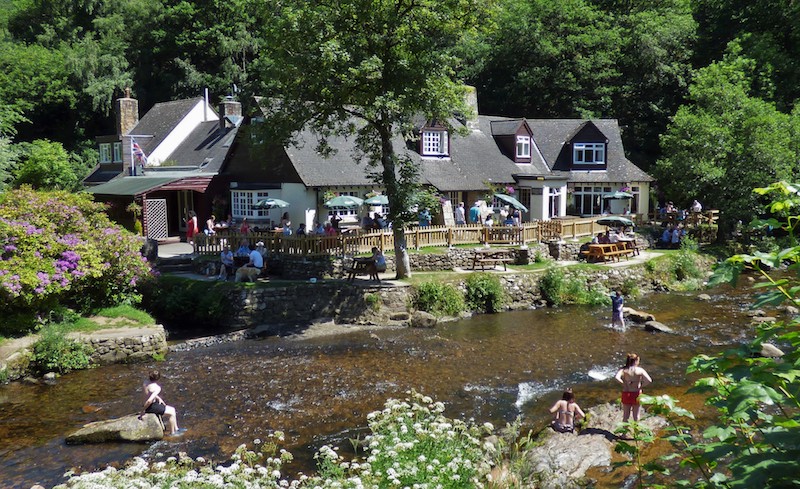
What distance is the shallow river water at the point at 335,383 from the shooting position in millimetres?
13500

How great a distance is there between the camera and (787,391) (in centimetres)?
455

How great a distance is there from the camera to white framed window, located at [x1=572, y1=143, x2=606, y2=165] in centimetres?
3956

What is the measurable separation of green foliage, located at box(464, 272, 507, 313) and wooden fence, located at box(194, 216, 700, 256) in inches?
140

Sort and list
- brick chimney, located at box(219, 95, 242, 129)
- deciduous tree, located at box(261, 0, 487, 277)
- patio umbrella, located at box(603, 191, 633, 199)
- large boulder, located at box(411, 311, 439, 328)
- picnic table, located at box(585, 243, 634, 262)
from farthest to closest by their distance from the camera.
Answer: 1. brick chimney, located at box(219, 95, 242, 129)
2. patio umbrella, located at box(603, 191, 633, 199)
3. picnic table, located at box(585, 243, 634, 262)
4. large boulder, located at box(411, 311, 439, 328)
5. deciduous tree, located at box(261, 0, 487, 277)

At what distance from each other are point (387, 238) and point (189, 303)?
28.3 feet

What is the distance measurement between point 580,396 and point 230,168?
23.7 m

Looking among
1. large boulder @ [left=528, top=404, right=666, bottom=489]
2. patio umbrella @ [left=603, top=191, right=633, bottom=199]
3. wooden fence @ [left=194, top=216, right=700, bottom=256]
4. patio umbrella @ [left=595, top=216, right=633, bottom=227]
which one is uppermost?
patio umbrella @ [left=603, top=191, right=633, bottom=199]

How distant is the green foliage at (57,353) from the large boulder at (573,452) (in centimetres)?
1314

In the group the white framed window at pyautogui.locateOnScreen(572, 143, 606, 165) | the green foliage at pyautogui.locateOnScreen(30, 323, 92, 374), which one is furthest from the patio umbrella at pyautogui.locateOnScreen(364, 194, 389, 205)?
the white framed window at pyautogui.locateOnScreen(572, 143, 606, 165)

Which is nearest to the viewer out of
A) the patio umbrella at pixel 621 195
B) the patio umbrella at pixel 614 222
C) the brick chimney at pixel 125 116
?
the patio umbrella at pixel 614 222

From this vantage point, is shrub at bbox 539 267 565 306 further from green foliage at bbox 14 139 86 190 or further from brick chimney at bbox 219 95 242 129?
green foliage at bbox 14 139 86 190

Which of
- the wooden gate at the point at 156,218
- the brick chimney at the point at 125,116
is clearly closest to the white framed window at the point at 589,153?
the wooden gate at the point at 156,218

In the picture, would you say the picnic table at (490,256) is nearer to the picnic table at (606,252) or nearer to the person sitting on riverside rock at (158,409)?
the picnic table at (606,252)

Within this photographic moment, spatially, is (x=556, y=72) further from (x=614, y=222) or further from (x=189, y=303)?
(x=189, y=303)
